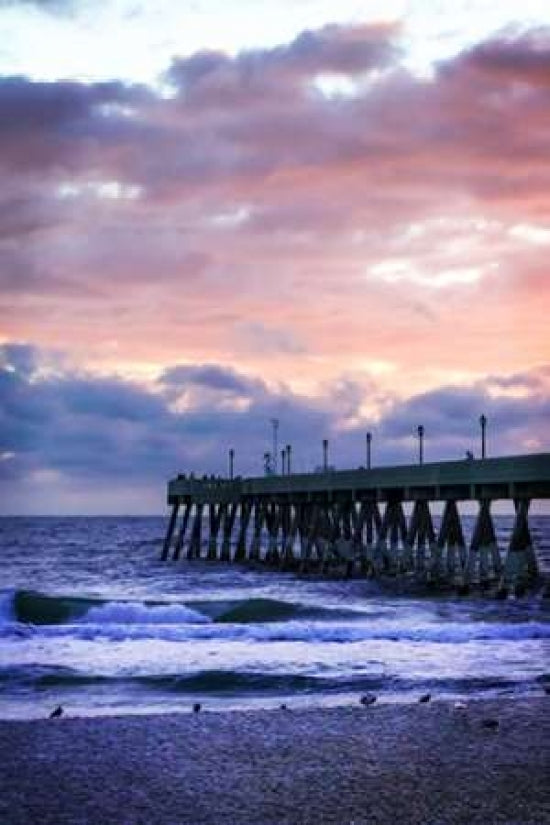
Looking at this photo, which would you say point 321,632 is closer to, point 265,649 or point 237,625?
point 237,625

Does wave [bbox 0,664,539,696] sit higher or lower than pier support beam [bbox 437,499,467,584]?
lower

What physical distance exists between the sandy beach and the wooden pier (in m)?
16.4

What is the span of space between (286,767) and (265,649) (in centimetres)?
1210

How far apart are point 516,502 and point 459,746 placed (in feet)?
65.0

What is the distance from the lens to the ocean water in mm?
16312

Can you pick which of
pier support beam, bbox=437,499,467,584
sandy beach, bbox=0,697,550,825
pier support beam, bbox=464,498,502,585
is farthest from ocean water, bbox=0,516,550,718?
sandy beach, bbox=0,697,550,825

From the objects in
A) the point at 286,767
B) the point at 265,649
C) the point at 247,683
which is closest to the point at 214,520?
the point at 265,649

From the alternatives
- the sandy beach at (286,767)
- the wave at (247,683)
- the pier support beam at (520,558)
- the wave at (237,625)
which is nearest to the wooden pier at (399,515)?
the pier support beam at (520,558)

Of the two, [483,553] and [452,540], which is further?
[452,540]

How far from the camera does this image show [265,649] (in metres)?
22.6

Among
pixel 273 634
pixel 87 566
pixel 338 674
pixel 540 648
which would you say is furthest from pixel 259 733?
pixel 87 566

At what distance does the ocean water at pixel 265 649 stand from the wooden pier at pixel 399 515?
1144 mm

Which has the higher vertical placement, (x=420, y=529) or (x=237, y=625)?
(x=420, y=529)

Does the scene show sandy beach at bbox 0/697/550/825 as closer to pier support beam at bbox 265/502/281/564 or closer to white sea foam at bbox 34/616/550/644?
white sea foam at bbox 34/616/550/644
